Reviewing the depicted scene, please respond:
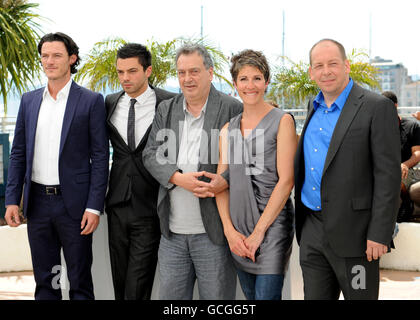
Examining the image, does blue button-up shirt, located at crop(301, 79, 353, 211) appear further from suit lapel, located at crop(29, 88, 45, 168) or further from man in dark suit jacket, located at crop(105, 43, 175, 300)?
suit lapel, located at crop(29, 88, 45, 168)

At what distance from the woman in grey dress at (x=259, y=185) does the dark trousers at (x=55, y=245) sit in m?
0.84

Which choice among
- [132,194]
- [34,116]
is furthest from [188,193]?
[34,116]

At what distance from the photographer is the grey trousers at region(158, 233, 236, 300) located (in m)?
2.18

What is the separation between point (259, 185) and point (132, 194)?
72cm

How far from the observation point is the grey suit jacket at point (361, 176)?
179cm

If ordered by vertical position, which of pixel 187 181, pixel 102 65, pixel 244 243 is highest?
pixel 102 65

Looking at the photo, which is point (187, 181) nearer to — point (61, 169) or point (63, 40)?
point (61, 169)

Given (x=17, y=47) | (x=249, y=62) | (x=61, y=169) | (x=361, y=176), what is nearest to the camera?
(x=361, y=176)

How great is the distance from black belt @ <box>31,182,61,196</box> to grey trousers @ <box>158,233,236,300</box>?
2.00 feet

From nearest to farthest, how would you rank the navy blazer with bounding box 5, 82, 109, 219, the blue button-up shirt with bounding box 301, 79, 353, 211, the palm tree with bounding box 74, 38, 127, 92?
the blue button-up shirt with bounding box 301, 79, 353, 211 < the navy blazer with bounding box 5, 82, 109, 219 < the palm tree with bounding box 74, 38, 127, 92

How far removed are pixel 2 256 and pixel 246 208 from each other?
334 centimetres

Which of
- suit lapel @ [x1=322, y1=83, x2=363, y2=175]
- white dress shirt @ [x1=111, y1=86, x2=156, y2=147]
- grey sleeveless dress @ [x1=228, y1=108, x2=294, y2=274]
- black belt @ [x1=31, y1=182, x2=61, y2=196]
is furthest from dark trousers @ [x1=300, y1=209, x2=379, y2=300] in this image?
black belt @ [x1=31, y1=182, x2=61, y2=196]

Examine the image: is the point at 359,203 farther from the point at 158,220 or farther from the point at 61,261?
the point at 61,261

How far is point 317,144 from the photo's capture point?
6.36 ft
